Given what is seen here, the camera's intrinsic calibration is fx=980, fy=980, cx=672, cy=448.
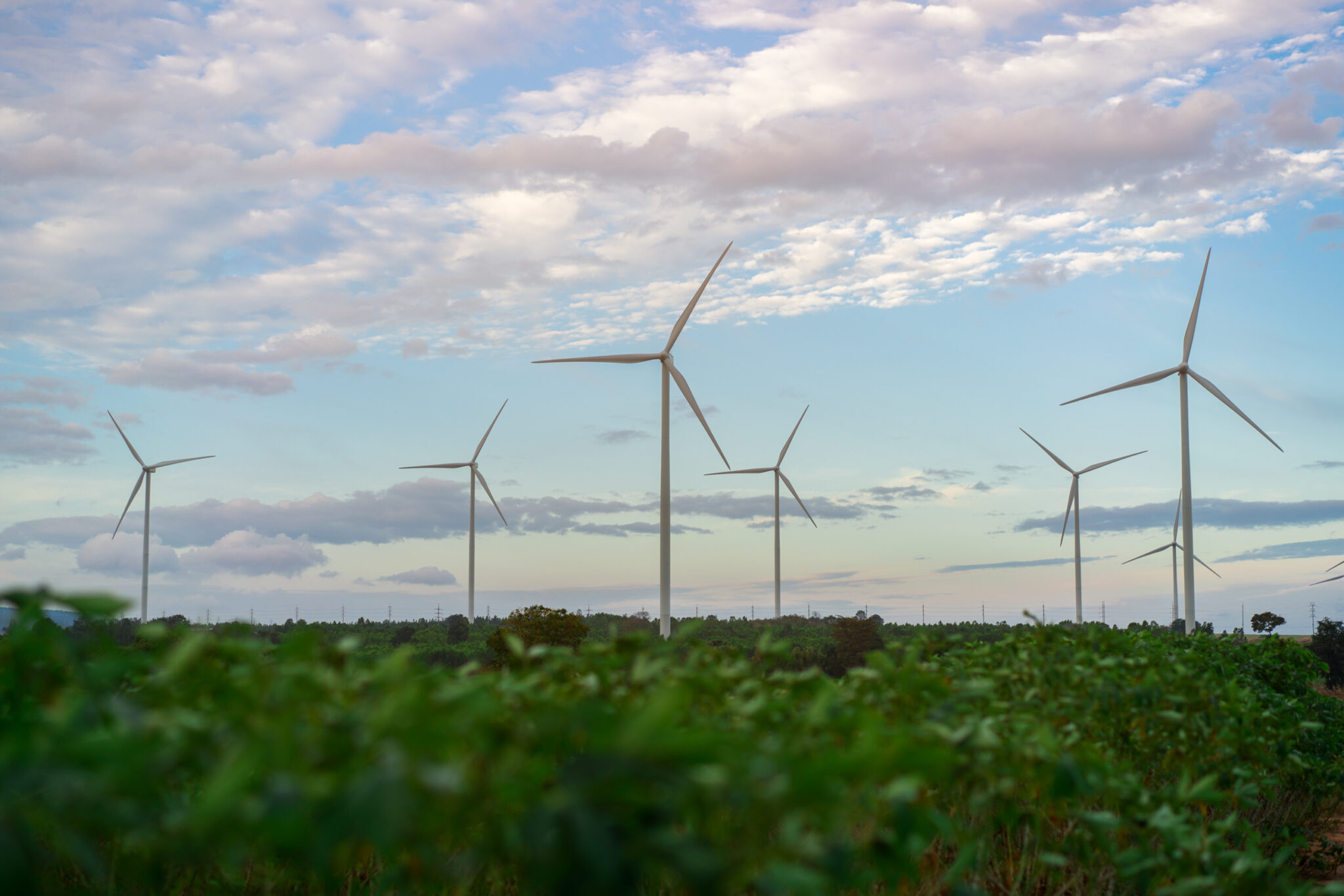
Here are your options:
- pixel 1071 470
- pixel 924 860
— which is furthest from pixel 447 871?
pixel 1071 470

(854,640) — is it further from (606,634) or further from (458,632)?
(458,632)

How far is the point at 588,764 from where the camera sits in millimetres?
2543

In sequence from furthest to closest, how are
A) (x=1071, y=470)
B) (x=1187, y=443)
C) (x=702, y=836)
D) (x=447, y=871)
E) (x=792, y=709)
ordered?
(x=1071, y=470), (x=1187, y=443), (x=447, y=871), (x=792, y=709), (x=702, y=836)

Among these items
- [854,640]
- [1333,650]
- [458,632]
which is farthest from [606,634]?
[1333,650]

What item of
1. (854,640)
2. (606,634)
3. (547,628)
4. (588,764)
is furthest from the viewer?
(606,634)

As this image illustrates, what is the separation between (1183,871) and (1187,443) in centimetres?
5007

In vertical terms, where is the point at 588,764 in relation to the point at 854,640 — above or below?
above

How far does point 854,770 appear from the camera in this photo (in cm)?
271

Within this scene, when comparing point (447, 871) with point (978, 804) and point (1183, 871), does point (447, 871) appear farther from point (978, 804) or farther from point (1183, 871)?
point (1183, 871)

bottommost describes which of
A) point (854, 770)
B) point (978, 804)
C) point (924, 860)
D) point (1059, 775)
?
point (924, 860)

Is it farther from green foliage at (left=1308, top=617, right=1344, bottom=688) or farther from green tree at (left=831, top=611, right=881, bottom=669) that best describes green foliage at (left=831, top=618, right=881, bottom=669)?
green foliage at (left=1308, top=617, right=1344, bottom=688)

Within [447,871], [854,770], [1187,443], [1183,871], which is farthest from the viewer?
[1187,443]

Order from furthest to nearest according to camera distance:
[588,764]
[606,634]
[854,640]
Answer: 1. [606,634]
2. [854,640]
3. [588,764]

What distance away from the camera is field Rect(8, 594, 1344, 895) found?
97.8 inches
